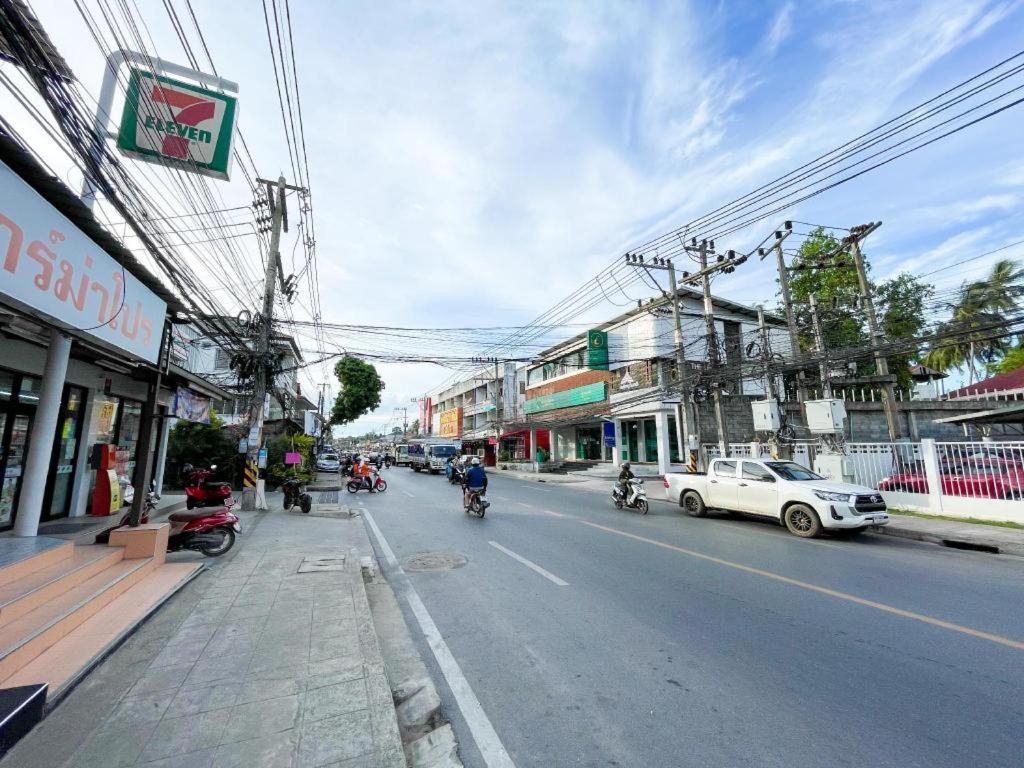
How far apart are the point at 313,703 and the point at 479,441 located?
44.5m

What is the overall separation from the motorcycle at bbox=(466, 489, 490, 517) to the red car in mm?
11209

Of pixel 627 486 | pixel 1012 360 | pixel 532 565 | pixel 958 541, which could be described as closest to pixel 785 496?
pixel 958 541

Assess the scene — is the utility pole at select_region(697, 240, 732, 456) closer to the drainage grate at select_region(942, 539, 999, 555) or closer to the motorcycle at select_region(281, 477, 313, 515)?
the drainage grate at select_region(942, 539, 999, 555)

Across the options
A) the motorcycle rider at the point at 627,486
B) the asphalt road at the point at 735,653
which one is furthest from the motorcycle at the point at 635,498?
the asphalt road at the point at 735,653

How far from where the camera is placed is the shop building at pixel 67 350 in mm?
4453

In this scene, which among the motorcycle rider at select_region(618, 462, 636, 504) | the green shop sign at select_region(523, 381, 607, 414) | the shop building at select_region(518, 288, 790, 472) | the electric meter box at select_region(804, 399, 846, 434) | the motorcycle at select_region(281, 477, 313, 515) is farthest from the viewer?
the green shop sign at select_region(523, 381, 607, 414)

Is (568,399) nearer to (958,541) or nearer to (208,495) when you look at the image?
(958,541)

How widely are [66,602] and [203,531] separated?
2943 mm

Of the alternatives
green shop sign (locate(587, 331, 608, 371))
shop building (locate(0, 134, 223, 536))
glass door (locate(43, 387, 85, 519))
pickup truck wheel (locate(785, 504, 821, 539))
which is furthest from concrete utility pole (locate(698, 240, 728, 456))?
glass door (locate(43, 387, 85, 519))

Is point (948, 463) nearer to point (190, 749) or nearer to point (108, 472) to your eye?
point (190, 749)

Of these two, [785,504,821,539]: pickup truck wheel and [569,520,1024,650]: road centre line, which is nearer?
[569,520,1024,650]: road centre line

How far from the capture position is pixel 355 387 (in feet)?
125

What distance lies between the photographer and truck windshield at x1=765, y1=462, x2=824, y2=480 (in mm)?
10258

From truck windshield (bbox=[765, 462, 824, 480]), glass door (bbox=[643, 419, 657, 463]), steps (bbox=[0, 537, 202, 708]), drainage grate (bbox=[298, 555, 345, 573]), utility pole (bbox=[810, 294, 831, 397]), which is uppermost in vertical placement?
utility pole (bbox=[810, 294, 831, 397])
